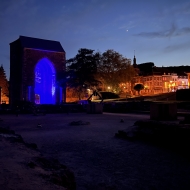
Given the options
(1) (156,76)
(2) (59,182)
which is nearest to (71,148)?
(2) (59,182)

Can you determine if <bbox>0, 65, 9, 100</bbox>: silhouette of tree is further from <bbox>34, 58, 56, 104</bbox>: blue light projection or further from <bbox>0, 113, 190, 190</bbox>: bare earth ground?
<bbox>0, 113, 190, 190</bbox>: bare earth ground

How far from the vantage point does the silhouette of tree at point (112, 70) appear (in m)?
54.8

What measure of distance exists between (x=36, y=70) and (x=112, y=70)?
58.6 feet

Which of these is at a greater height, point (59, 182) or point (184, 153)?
point (59, 182)

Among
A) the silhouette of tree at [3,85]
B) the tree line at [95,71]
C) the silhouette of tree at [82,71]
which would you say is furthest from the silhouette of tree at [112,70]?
the silhouette of tree at [3,85]

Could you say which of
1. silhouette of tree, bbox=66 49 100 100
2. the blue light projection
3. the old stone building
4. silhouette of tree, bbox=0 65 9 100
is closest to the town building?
silhouette of tree, bbox=66 49 100 100

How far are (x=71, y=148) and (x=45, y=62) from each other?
4328cm

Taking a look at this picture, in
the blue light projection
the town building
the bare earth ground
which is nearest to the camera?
the bare earth ground

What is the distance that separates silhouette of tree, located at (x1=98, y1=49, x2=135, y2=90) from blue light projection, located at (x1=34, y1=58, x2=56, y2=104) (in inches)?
467

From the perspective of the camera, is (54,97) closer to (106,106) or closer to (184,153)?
(106,106)

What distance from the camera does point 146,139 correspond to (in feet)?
28.7

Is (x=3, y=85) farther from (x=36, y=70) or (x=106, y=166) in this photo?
(x=106, y=166)

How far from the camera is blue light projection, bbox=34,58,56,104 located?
48347 millimetres

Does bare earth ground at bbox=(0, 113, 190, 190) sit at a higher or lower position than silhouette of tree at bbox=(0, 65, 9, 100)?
lower
